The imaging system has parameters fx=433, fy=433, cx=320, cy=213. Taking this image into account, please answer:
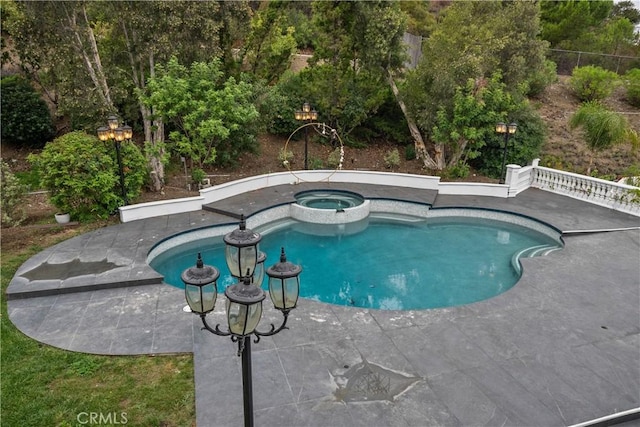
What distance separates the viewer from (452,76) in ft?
52.4

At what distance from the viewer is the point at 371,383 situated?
236 inches

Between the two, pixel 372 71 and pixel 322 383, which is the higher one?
pixel 372 71

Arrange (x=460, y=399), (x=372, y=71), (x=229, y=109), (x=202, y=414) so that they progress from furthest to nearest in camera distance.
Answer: (x=372, y=71) < (x=229, y=109) < (x=460, y=399) < (x=202, y=414)

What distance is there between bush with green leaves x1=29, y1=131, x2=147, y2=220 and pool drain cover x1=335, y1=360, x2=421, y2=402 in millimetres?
9052

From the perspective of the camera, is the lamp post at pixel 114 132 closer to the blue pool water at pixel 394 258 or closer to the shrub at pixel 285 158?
the blue pool water at pixel 394 258

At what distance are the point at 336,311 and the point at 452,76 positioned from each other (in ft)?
37.8

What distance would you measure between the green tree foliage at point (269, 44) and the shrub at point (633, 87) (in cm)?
1810

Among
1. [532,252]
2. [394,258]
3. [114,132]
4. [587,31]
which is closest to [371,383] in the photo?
[394,258]

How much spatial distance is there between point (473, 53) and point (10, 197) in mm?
15313

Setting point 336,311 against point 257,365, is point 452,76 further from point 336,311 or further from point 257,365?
point 257,365

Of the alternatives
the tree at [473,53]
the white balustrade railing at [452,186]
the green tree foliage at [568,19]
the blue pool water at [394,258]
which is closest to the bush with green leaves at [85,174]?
the white balustrade railing at [452,186]

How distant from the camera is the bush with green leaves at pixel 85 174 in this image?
11.5 meters

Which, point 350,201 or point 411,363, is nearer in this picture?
point 411,363

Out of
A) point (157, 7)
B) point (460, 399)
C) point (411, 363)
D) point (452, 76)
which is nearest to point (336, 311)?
point (411, 363)
